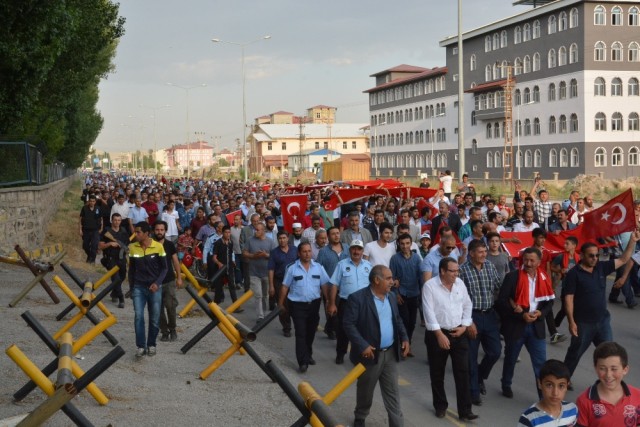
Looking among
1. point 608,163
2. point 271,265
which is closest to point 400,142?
point 608,163

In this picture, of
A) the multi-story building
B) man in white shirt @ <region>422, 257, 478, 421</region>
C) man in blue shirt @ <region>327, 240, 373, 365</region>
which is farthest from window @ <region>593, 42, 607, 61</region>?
man in white shirt @ <region>422, 257, 478, 421</region>

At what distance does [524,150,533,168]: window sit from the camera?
244 feet

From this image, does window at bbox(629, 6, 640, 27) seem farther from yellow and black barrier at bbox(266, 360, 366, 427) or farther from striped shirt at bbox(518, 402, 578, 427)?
striped shirt at bbox(518, 402, 578, 427)

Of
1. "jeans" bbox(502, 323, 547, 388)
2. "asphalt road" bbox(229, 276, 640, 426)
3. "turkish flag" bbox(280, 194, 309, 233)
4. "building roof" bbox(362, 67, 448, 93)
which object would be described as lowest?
"asphalt road" bbox(229, 276, 640, 426)

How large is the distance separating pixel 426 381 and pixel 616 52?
206 feet

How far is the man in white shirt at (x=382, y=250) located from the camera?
11.2 metres

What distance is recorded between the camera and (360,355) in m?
7.43

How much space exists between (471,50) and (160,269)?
3001 inches

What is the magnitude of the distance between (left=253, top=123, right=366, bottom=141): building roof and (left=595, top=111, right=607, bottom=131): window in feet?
286

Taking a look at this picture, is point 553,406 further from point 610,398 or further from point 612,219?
point 612,219

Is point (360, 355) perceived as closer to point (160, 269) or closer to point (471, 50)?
point (160, 269)

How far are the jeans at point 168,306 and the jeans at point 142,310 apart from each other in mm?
334

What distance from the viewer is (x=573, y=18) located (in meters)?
66.9

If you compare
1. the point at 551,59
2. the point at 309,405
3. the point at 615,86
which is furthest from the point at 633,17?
the point at 309,405
